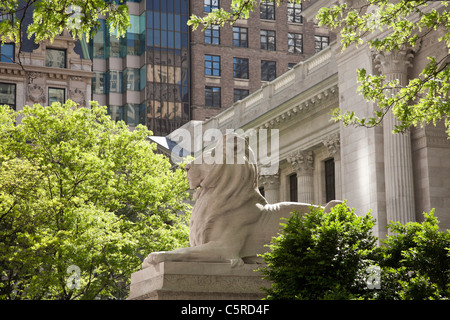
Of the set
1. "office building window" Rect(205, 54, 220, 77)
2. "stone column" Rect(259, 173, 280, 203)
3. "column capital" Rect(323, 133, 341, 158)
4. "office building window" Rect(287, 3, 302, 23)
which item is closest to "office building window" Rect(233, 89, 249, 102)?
"office building window" Rect(205, 54, 220, 77)

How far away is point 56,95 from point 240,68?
2347 centimetres

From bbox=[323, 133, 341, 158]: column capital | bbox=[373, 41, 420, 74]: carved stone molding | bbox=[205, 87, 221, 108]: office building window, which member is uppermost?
bbox=[205, 87, 221, 108]: office building window

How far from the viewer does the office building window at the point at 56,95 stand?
71.3 meters

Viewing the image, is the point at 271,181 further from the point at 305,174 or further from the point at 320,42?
the point at 320,42

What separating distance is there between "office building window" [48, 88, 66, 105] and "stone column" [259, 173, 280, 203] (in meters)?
24.7

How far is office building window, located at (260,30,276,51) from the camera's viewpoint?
3531 inches

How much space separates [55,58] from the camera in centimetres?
7244

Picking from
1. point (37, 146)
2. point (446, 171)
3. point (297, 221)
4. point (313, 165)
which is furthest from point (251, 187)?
point (313, 165)

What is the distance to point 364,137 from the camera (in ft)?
117

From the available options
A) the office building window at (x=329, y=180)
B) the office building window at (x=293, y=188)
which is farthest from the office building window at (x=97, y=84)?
the office building window at (x=329, y=180)

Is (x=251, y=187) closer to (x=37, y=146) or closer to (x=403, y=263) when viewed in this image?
(x=403, y=263)

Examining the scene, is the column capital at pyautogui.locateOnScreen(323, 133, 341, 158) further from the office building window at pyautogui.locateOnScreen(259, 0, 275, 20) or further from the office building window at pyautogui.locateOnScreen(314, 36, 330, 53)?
the office building window at pyautogui.locateOnScreen(314, 36, 330, 53)

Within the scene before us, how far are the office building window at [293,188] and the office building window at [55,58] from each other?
28444mm

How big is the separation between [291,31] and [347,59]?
54.5 meters
